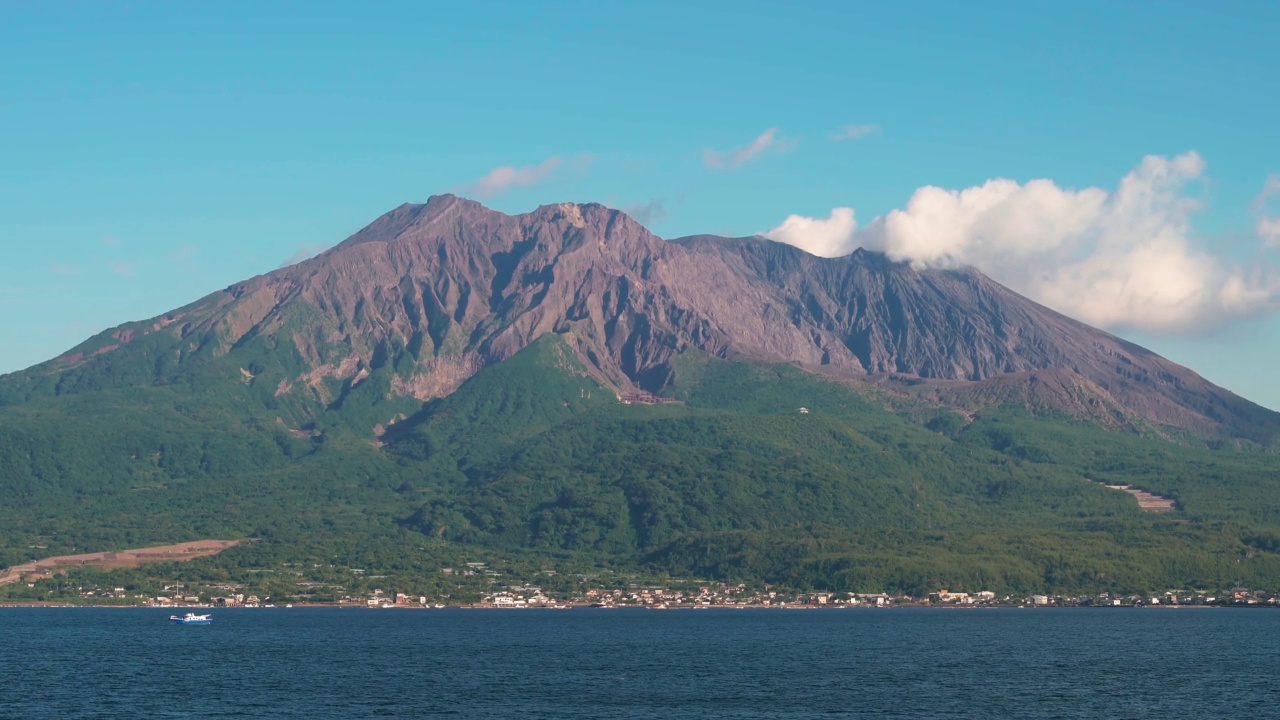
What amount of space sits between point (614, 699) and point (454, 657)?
4834cm

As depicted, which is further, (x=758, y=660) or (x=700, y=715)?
(x=758, y=660)

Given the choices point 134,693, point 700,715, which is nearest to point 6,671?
point 134,693

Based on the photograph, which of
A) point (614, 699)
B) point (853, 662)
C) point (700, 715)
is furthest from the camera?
point (853, 662)

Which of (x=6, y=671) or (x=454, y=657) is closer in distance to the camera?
(x=6, y=671)

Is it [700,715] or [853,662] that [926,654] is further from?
[700,715]

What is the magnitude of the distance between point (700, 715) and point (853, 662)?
5272 centimetres

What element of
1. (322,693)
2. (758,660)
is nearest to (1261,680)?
(758,660)

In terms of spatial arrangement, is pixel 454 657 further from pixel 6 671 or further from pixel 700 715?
pixel 700 715

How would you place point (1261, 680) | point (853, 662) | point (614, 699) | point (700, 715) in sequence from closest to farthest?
point (700, 715) < point (614, 699) < point (1261, 680) < point (853, 662)

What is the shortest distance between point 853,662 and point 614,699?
45.0 m

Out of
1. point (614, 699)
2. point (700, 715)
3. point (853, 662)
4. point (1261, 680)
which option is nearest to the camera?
point (700, 715)

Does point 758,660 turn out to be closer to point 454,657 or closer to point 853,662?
point 853,662

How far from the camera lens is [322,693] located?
151000mm

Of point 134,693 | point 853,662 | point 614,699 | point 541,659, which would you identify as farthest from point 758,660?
point 134,693
